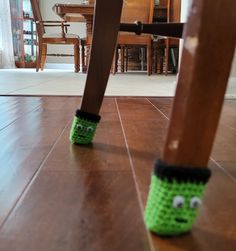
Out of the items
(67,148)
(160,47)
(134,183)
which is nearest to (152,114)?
(67,148)

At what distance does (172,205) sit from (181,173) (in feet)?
0.10

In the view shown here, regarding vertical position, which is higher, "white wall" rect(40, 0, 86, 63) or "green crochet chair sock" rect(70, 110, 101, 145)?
"green crochet chair sock" rect(70, 110, 101, 145)

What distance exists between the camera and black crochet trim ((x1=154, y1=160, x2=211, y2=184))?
0.36m

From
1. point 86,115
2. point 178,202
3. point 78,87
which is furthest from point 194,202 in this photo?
point 78,87

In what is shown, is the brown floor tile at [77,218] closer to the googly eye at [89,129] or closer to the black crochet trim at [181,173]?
the black crochet trim at [181,173]

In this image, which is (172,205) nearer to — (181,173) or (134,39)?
(181,173)

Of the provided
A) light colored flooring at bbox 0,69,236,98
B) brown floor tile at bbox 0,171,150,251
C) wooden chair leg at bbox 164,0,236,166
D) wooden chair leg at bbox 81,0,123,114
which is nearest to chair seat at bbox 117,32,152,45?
light colored flooring at bbox 0,69,236,98

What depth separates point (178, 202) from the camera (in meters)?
0.36

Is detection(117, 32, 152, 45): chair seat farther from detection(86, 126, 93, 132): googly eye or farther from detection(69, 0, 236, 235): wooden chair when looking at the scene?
detection(69, 0, 236, 235): wooden chair

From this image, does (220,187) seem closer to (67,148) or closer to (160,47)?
(67,148)

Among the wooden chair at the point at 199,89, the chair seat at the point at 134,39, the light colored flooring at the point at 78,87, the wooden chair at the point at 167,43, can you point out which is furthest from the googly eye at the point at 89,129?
the chair seat at the point at 134,39

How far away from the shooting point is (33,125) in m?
1.01

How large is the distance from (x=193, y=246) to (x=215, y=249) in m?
0.02

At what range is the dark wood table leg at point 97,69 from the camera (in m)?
0.75
